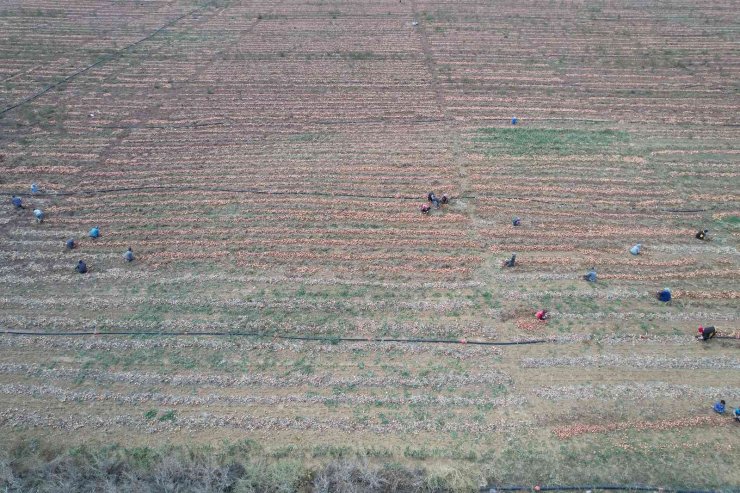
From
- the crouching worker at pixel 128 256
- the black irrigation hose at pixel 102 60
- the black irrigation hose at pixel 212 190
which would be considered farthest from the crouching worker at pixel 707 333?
the black irrigation hose at pixel 102 60

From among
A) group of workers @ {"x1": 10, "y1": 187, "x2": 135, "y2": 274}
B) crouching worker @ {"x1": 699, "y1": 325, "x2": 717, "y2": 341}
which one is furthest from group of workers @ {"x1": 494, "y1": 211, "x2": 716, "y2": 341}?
group of workers @ {"x1": 10, "y1": 187, "x2": 135, "y2": 274}

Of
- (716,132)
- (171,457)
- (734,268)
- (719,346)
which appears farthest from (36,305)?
(716,132)

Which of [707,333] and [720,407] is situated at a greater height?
[707,333]

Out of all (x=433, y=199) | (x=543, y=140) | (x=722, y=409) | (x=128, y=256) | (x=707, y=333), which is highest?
(x=543, y=140)

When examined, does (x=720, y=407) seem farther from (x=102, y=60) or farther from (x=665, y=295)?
(x=102, y=60)

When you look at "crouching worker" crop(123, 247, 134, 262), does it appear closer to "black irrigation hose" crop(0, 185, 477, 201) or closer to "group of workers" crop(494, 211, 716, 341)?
"black irrigation hose" crop(0, 185, 477, 201)

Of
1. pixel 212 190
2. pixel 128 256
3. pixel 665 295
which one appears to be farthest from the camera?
pixel 212 190

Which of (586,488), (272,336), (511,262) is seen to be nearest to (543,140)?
(511,262)

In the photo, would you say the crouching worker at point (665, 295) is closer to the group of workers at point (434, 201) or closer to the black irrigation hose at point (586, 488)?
the black irrigation hose at point (586, 488)
